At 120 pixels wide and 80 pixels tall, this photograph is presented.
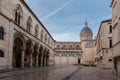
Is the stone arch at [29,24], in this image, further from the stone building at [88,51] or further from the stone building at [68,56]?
the stone building at [88,51]

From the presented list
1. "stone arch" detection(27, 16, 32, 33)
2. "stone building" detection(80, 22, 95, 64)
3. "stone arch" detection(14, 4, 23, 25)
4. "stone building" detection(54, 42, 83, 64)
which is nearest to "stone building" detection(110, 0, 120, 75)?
"stone arch" detection(14, 4, 23, 25)

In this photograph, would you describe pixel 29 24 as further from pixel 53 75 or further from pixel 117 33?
pixel 117 33

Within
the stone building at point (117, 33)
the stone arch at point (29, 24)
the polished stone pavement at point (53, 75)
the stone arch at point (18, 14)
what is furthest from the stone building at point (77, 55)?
the stone building at point (117, 33)

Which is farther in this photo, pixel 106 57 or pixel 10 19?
pixel 106 57

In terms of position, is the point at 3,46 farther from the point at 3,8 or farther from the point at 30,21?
the point at 30,21

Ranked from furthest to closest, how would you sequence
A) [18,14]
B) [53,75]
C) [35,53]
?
[35,53]
[18,14]
[53,75]

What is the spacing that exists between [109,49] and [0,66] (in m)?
21.9

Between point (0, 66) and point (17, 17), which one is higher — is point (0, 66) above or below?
below

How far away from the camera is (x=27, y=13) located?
98.6ft

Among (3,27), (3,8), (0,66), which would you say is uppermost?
(3,8)

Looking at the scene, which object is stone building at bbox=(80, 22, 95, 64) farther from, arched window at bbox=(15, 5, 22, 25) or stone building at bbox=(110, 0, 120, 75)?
stone building at bbox=(110, 0, 120, 75)

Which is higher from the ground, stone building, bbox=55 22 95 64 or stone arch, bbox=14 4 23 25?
stone arch, bbox=14 4 23 25

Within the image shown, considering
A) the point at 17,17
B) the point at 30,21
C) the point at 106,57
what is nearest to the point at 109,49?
the point at 106,57

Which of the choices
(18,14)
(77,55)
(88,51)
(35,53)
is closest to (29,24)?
(18,14)
